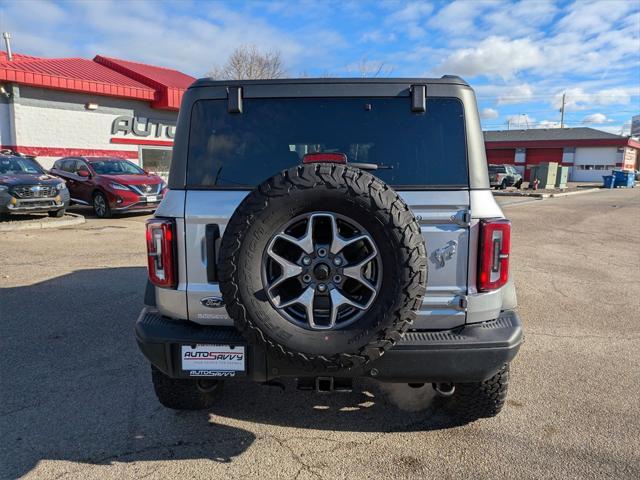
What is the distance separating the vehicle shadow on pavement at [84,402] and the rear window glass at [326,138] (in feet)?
5.14

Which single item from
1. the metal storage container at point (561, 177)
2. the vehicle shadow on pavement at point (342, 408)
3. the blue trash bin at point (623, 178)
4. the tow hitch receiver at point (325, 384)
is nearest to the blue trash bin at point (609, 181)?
the blue trash bin at point (623, 178)

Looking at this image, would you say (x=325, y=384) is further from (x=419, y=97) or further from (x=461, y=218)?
(x=419, y=97)

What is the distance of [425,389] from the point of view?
3.61 m

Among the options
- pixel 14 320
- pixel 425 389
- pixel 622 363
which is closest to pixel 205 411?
pixel 425 389

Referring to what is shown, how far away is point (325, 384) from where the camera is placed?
2.57 metres

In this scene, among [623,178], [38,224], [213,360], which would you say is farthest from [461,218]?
[623,178]

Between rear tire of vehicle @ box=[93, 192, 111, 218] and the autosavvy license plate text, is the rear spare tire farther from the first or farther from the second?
rear tire of vehicle @ box=[93, 192, 111, 218]

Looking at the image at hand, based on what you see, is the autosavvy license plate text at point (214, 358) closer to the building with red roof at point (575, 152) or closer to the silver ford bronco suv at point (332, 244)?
the silver ford bronco suv at point (332, 244)

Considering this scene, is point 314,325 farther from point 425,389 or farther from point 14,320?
point 14,320

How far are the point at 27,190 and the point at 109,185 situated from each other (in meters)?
1.99

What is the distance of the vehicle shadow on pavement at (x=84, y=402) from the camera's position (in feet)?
9.21

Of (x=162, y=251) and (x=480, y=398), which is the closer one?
(x=162, y=251)

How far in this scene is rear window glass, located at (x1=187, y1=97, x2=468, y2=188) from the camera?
2717mm

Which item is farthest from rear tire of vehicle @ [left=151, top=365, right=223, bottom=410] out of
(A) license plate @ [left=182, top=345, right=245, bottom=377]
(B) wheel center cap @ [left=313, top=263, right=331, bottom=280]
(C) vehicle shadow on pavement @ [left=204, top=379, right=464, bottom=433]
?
(B) wheel center cap @ [left=313, top=263, right=331, bottom=280]
